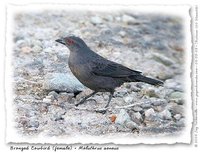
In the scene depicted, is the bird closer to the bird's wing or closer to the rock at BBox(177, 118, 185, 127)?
the bird's wing

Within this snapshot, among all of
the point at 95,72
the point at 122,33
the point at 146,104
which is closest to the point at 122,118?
the point at 146,104

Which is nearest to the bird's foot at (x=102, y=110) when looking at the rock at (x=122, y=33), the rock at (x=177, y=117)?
the rock at (x=177, y=117)

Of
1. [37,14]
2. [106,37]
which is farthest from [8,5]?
[106,37]

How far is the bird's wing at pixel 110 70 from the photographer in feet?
32.7

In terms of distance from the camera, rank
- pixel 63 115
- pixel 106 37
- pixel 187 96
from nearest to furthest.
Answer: pixel 63 115 → pixel 187 96 → pixel 106 37

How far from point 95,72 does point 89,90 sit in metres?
0.63

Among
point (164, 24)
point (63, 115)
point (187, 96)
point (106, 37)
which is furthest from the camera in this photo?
point (164, 24)

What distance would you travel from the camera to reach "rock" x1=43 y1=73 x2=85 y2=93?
10.1 m

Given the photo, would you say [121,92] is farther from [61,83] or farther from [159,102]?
[61,83]

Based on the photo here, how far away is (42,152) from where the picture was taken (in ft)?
29.4

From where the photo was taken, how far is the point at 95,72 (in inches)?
391

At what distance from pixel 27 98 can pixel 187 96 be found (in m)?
2.63

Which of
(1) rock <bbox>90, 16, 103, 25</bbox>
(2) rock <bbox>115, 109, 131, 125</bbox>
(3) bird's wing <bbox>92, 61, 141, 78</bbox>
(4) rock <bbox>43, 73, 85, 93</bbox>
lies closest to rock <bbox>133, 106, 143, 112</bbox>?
(2) rock <bbox>115, 109, 131, 125</bbox>

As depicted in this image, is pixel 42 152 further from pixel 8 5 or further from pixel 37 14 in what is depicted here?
pixel 37 14
